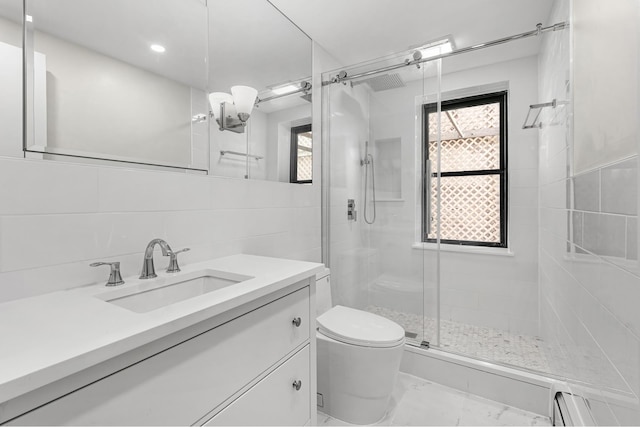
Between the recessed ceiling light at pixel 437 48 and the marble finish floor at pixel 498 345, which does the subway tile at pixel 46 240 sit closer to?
the marble finish floor at pixel 498 345

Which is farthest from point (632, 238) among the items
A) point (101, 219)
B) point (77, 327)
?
point (101, 219)

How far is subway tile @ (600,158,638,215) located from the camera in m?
0.75

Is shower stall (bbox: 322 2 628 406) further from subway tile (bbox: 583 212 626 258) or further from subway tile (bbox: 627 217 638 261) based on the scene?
subway tile (bbox: 627 217 638 261)

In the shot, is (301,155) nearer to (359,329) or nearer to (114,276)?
(359,329)

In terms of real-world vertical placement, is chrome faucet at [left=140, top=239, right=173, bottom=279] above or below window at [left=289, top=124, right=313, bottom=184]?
below

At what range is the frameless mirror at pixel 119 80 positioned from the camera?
2.99 ft

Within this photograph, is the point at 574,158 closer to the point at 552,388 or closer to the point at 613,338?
the point at 613,338

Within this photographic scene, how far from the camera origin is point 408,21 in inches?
75.6

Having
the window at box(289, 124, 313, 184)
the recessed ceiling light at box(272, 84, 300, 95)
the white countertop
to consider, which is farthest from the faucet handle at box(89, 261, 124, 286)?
the recessed ceiling light at box(272, 84, 300, 95)

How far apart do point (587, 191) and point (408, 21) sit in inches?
58.0

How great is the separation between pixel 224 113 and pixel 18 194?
2.92 feet

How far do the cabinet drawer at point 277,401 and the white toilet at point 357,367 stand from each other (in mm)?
386

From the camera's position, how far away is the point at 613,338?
2.91ft

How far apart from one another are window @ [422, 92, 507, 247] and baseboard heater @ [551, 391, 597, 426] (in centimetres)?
139
